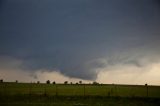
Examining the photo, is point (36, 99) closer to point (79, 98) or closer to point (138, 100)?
point (79, 98)

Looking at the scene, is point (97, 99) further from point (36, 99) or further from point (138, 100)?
point (36, 99)

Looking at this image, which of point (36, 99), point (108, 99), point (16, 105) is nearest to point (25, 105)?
point (16, 105)

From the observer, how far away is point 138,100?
38062 millimetres

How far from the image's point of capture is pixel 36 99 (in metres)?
37.7

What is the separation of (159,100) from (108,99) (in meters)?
6.04

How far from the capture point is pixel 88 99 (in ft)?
124

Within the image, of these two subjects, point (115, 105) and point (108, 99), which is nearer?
point (115, 105)

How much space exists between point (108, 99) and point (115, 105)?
6.10m

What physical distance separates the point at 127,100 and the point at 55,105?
1016 cm

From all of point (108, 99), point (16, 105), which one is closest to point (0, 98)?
point (16, 105)

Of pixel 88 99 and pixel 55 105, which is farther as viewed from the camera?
pixel 88 99

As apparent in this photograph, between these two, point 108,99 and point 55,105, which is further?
point 108,99

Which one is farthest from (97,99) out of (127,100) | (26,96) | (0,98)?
(0,98)

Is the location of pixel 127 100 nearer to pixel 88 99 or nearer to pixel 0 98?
pixel 88 99
